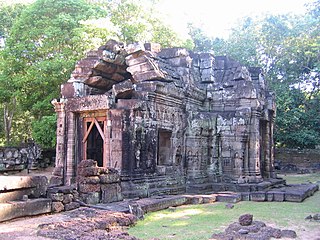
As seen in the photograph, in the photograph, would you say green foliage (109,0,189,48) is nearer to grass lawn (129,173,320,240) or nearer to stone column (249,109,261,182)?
stone column (249,109,261,182)

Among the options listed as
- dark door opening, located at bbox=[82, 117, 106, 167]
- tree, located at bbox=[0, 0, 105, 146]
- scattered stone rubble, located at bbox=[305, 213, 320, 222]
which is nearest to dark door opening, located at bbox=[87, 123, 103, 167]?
dark door opening, located at bbox=[82, 117, 106, 167]

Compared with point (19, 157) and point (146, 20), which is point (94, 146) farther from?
point (146, 20)

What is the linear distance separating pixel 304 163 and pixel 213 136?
17.0 meters

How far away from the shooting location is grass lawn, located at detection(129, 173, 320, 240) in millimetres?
6832

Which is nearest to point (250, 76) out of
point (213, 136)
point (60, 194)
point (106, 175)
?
point (213, 136)

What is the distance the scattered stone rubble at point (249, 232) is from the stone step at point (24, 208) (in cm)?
352

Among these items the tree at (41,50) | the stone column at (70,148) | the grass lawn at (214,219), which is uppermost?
the tree at (41,50)

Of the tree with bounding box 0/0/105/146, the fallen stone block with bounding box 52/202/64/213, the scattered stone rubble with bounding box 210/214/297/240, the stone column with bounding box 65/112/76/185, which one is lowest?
the scattered stone rubble with bounding box 210/214/297/240

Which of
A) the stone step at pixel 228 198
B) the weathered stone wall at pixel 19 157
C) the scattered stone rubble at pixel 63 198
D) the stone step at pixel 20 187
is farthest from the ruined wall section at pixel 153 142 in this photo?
the weathered stone wall at pixel 19 157

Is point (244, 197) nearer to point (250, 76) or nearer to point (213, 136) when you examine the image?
point (213, 136)

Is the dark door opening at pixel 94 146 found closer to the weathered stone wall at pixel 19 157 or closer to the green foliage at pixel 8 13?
the weathered stone wall at pixel 19 157

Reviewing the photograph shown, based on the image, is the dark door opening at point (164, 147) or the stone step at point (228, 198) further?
the dark door opening at point (164, 147)

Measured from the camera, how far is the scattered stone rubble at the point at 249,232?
627cm

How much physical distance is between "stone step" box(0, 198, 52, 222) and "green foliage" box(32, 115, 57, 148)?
1158cm
